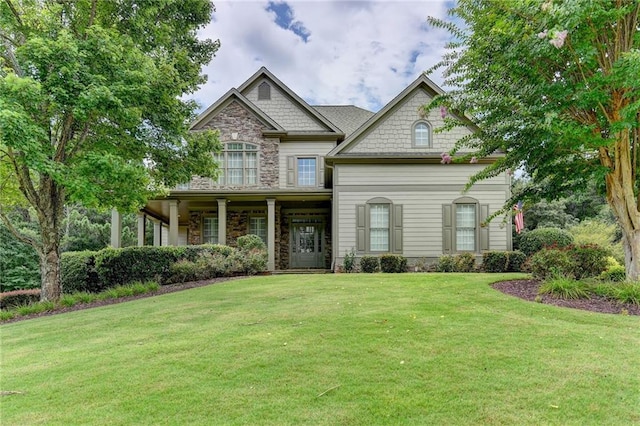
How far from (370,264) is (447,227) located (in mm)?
3527

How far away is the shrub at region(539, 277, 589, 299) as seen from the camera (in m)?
6.38

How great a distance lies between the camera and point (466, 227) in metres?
14.1

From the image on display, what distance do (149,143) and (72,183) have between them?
235 cm

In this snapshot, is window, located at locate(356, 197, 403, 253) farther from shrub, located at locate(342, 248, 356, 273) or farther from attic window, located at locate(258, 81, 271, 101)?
attic window, located at locate(258, 81, 271, 101)

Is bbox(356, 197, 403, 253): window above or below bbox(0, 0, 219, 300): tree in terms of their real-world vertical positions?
below

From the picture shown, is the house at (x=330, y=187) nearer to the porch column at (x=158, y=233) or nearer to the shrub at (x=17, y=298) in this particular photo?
the porch column at (x=158, y=233)

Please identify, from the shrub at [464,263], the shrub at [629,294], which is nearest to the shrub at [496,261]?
the shrub at [464,263]

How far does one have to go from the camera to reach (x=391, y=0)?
10414 millimetres

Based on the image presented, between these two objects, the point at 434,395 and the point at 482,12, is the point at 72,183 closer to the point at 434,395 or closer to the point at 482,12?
the point at 434,395

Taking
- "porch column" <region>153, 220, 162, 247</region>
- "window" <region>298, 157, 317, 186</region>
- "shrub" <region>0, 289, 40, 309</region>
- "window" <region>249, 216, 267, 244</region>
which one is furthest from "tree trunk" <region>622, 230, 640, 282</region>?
"porch column" <region>153, 220, 162, 247</region>

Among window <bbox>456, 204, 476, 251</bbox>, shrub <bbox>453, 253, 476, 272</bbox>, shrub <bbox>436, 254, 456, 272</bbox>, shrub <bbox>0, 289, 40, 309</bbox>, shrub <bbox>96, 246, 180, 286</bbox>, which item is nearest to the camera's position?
shrub <bbox>0, 289, 40, 309</bbox>

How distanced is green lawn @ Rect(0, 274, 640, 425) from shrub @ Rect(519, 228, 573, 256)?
851 cm

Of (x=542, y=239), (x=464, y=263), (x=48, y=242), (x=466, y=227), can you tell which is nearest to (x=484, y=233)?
(x=466, y=227)

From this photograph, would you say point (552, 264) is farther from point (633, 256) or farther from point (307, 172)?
point (307, 172)
